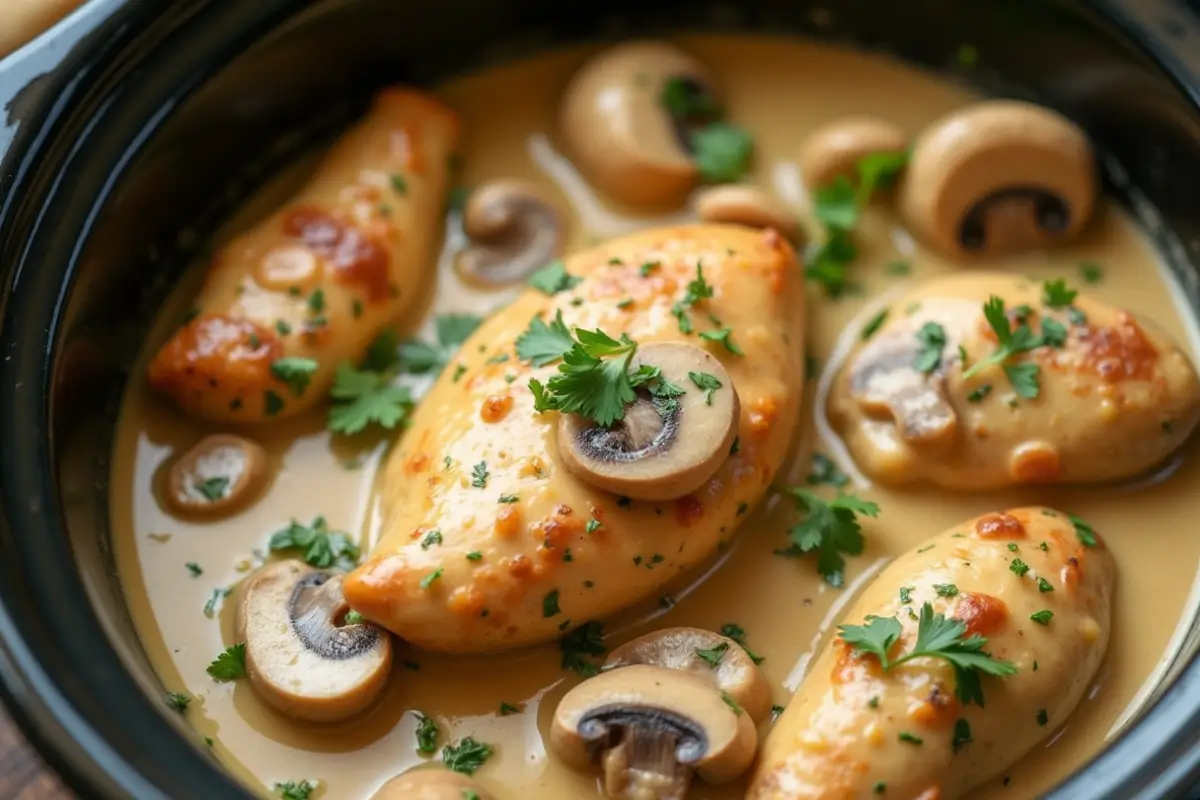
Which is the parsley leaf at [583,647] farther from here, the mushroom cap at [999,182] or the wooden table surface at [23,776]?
the mushroom cap at [999,182]

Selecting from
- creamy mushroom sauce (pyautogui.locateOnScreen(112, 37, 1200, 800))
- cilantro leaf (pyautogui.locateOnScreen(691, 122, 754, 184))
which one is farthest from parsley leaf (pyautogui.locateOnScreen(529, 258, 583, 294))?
cilantro leaf (pyautogui.locateOnScreen(691, 122, 754, 184))

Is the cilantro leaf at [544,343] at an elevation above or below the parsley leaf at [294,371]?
above

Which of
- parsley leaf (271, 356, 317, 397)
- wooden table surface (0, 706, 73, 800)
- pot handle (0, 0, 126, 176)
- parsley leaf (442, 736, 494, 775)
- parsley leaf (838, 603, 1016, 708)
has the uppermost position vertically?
pot handle (0, 0, 126, 176)

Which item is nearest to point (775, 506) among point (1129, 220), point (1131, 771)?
point (1131, 771)

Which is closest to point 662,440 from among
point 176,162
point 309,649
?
point 309,649

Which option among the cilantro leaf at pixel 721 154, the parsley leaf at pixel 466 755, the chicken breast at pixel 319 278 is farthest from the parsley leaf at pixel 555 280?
the parsley leaf at pixel 466 755

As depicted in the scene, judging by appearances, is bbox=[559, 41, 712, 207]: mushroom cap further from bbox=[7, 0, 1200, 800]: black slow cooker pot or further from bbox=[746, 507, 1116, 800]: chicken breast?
bbox=[746, 507, 1116, 800]: chicken breast
